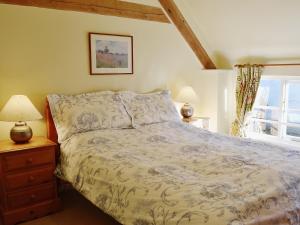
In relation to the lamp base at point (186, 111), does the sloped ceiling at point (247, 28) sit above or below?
above

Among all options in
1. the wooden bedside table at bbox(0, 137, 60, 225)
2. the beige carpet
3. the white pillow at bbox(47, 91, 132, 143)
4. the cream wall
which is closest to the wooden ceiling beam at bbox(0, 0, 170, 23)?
the cream wall

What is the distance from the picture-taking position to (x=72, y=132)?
278 cm

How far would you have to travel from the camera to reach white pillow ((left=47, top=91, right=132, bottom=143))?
2.81 meters

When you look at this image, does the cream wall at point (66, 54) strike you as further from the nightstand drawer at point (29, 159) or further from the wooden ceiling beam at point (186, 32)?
the nightstand drawer at point (29, 159)

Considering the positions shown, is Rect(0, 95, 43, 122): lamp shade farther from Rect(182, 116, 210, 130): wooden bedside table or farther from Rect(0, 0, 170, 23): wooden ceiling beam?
Rect(182, 116, 210, 130): wooden bedside table

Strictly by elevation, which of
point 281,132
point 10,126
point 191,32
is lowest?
point 281,132

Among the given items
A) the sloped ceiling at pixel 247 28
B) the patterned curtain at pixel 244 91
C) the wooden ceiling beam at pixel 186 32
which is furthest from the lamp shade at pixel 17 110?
the patterned curtain at pixel 244 91

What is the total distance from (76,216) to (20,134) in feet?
2.94

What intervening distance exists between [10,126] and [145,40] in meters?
1.93

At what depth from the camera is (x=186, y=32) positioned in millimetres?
4117

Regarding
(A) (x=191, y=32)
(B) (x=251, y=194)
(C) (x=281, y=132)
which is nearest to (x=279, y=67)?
(C) (x=281, y=132)

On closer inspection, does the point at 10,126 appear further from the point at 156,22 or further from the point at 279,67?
the point at 279,67

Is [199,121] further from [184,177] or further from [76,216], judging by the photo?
[184,177]

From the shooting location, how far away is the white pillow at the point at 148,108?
128 inches
